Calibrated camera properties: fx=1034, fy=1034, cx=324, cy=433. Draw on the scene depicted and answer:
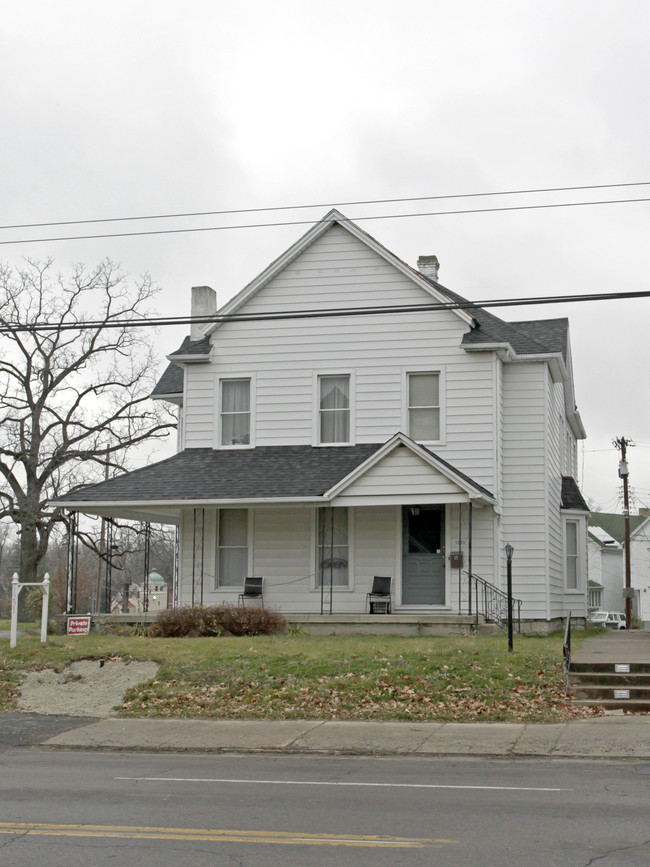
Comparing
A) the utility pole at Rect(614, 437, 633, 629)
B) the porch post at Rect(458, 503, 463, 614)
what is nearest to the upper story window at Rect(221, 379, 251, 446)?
the porch post at Rect(458, 503, 463, 614)

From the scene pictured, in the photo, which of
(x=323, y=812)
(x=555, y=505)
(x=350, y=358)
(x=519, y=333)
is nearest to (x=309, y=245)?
(x=350, y=358)

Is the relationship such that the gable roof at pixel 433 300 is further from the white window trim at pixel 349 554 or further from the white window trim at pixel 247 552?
the white window trim at pixel 349 554

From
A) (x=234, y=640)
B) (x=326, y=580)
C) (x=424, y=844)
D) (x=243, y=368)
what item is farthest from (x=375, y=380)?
(x=424, y=844)

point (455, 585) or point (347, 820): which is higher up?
point (455, 585)

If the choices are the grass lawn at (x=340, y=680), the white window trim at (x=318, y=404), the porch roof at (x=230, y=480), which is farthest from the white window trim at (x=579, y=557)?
the grass lawn at (x=340, y=680)

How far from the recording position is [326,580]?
23.5 metres

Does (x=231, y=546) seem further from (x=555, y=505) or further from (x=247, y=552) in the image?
(x=555, y=505)

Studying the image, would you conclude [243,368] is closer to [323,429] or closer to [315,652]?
[323,429]

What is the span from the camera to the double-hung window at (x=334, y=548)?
77.0ft

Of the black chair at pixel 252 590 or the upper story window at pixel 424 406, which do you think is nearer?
the black chair at pixel 252 590

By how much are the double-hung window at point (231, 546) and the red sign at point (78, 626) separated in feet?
11.4

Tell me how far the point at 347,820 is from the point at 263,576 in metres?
15.6

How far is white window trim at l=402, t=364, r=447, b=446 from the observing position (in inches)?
928

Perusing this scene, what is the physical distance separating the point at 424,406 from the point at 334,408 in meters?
2.16
